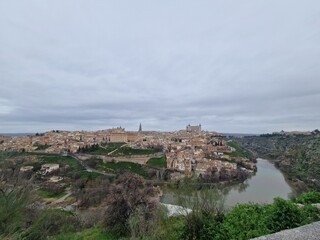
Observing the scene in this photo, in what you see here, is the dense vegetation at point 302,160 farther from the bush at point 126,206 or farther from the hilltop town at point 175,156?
the bush at point 126,206

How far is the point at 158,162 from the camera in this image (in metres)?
50.1

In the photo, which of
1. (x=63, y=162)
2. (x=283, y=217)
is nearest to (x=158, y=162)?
(x=63, y=162)

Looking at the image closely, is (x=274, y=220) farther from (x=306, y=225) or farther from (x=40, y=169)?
(x=40, y=169)

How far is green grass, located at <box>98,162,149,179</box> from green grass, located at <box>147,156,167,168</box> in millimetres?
3181

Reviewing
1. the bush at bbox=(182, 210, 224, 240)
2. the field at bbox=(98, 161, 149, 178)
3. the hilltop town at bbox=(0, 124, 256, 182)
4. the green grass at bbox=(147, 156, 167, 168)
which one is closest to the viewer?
the bush at bbox=(182, 210, 224, 240)

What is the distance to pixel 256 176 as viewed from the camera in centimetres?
4406

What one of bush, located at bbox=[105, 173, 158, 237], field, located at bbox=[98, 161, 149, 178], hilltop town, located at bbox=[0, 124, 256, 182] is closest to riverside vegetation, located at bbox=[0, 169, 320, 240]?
bush, located at bbox=[105, 173, 158, 237]

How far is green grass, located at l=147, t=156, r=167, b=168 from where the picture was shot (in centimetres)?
4794

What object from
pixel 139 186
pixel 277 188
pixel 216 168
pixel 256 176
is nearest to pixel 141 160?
pixel 216 168

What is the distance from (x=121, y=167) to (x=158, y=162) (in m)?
8.36

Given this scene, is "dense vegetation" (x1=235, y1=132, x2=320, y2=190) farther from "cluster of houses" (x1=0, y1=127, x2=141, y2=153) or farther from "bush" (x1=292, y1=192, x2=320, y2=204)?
"cluster of houses" (x1=0, y1=127, x2=141, y2=153)

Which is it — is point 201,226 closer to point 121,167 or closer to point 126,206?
point 126,206

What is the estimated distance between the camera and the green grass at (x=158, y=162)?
157 ft

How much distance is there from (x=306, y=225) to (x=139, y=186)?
8462 millimetres
